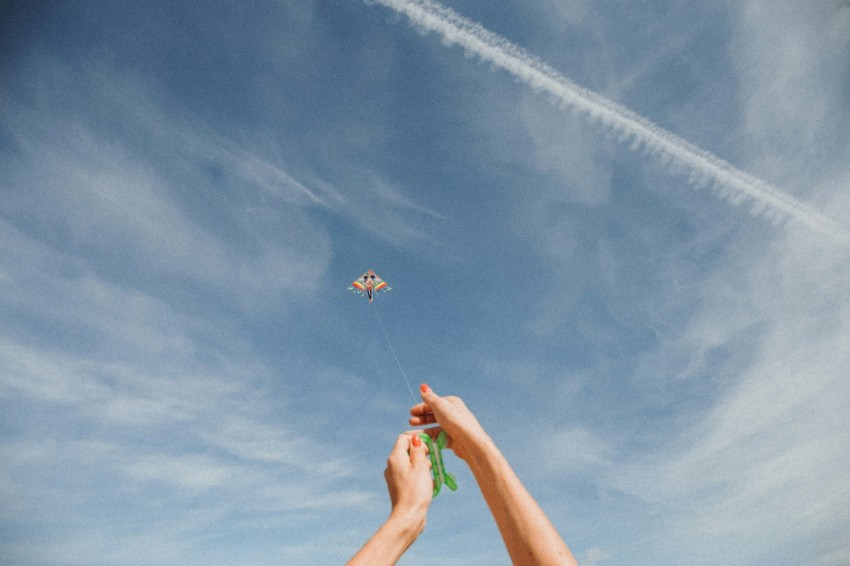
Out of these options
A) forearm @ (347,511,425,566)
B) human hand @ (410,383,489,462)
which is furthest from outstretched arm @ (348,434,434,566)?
human hand @ (410,383,489,462)

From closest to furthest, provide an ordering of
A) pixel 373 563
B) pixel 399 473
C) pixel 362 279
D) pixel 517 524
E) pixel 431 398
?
1. pixel 373 563
2. pixel 517 524
3. pixel 399 473
4. pixel 431 398
5. pixel 362 279

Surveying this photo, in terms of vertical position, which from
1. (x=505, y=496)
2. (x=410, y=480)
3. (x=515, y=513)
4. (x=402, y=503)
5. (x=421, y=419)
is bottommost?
(x=515, y=513)

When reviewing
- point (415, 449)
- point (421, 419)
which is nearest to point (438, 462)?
point (415, 449)

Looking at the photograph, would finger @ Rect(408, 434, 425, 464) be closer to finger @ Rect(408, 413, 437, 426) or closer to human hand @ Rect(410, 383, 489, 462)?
human hand @ Rect(410, 383, 489, 462)

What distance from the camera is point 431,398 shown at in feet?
14.7

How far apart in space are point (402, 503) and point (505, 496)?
876 millimetres

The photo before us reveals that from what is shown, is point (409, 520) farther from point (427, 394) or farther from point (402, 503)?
point (427, 394)

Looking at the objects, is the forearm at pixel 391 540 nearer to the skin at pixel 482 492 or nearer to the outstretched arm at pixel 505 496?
the skin at pixel 482 492

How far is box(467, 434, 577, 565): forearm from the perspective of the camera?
3338mm

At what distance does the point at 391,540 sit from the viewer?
3.33 meters

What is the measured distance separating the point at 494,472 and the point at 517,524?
0.41 m

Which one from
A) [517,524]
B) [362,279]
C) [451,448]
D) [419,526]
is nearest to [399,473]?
[419,526]

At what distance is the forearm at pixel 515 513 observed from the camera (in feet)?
11.0

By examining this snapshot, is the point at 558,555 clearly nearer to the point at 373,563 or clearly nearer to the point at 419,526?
the point at 419,526
